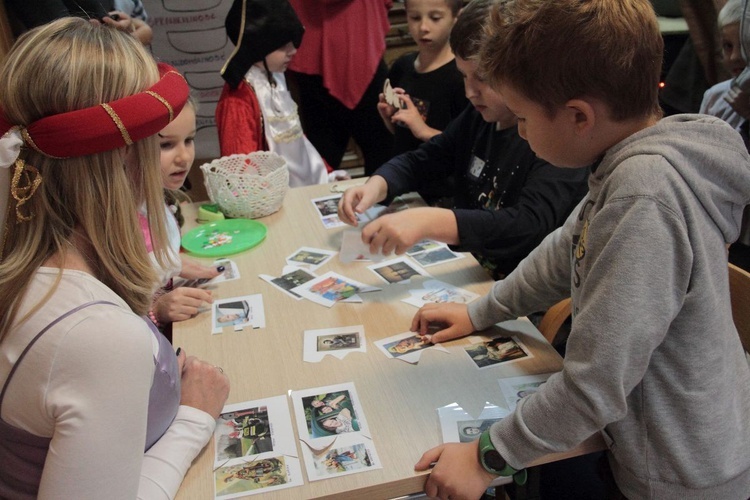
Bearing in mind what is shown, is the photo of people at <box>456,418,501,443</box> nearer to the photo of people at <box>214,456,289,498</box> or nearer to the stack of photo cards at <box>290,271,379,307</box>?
the photo of people at <box>214,456,289,498</box>

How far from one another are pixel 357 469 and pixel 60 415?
45 cm

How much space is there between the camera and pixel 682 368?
0.91 meters

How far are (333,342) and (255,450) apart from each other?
33 cm

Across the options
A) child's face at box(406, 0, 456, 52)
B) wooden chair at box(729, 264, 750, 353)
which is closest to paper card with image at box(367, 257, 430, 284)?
wooden chair at box(729, 264, 750, 353)

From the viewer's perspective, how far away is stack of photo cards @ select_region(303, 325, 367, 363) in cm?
126

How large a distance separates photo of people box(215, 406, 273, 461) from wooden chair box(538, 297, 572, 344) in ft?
2.15

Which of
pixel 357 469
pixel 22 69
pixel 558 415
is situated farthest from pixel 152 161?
pixel 558 415

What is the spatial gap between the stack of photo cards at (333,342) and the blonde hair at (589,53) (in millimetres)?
631

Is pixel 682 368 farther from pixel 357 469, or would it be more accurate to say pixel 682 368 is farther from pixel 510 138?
pixel 510 138

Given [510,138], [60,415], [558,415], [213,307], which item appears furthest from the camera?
[510,138]

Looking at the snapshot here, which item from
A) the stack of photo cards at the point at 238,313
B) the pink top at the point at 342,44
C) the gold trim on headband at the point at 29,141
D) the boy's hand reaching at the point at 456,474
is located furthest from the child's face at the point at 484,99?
the pink top at the point at 342,44

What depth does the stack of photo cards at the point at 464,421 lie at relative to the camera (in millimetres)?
1028

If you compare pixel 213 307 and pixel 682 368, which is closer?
pixel 682 368

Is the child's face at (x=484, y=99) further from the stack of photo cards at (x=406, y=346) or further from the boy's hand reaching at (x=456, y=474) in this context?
the boy's hand reaching at (x=456, y=474)
